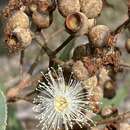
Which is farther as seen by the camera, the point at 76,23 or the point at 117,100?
the point at 117,100

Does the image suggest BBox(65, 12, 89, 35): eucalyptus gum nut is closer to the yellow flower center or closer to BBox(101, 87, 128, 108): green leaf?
the yellow flower center

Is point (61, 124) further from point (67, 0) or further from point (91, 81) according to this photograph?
point (67, 0)

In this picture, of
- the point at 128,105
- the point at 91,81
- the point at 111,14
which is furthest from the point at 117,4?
the point at 128,105

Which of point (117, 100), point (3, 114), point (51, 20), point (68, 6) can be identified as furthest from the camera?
point (117, 100)

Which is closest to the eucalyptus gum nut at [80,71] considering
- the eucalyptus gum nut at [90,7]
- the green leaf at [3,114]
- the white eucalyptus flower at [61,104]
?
the white eucalyptus flower at [61,104]

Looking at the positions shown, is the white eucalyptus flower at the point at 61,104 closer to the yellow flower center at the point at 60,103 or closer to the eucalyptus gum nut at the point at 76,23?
the yellow flower center at the point at 60,103

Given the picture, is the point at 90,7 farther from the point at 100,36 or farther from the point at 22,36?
the point at 22,36

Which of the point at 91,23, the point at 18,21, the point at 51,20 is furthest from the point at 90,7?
the point at 18,21

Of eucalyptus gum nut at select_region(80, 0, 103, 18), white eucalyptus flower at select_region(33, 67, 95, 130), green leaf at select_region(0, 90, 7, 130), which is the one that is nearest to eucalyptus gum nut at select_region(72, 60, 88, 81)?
white eucalyptus flower at select_region(33, 67, 95, 130)
